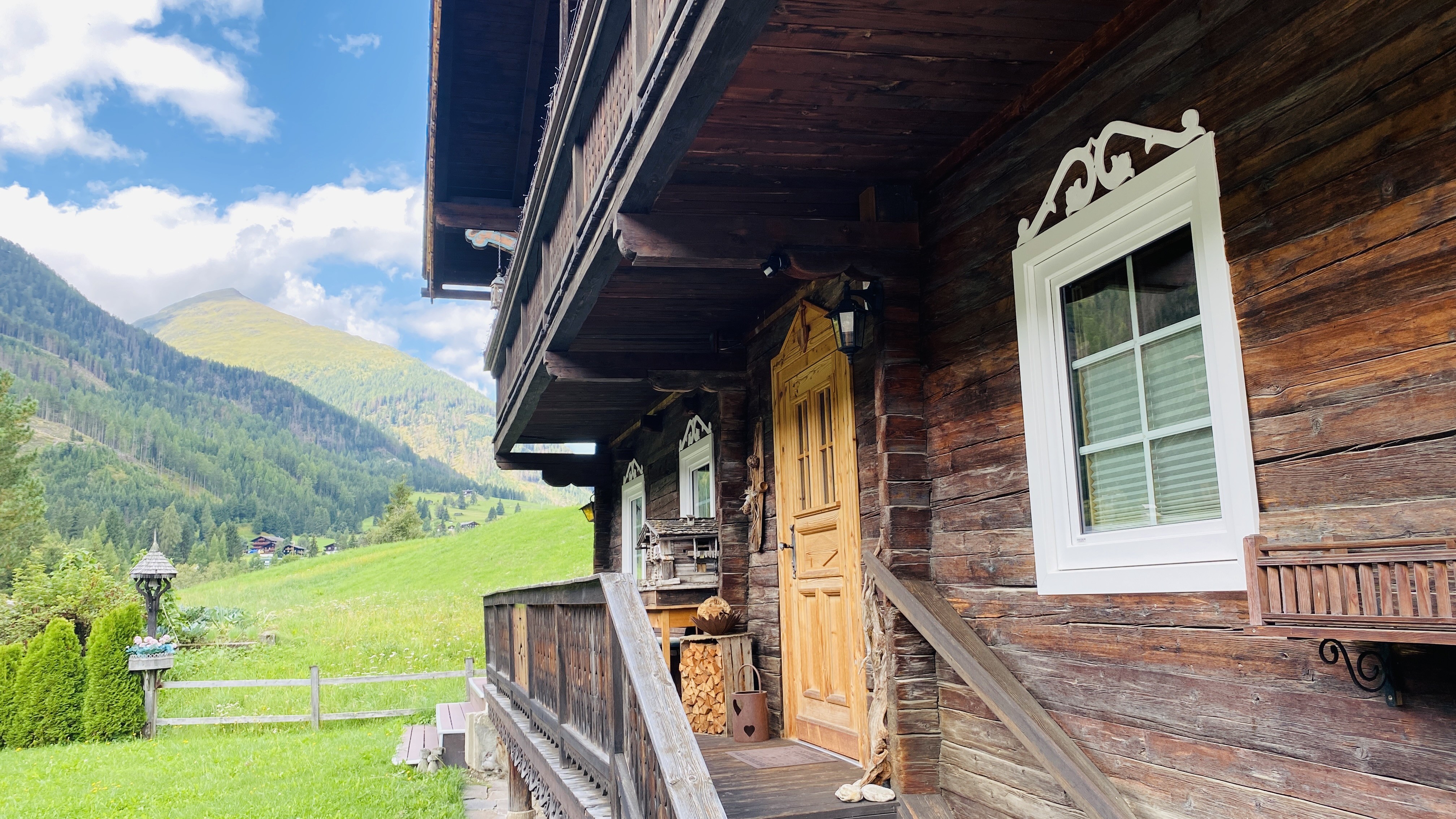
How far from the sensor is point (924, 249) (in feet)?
15.6

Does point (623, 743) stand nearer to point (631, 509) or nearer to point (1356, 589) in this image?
point (1356, 589)

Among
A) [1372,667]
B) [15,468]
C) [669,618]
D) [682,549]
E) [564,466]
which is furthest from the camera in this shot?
[15,468]

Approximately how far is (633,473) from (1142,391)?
9254mm

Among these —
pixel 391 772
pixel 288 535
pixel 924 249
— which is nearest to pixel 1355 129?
pixel 924 249

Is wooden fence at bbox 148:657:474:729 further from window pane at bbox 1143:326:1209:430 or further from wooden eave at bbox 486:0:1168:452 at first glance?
window pane at bbox 1143:326:1209:430

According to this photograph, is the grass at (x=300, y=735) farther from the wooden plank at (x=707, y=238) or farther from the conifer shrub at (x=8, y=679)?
the wooden plank at (x=707, y=238)

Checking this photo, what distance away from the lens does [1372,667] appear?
2480 mm

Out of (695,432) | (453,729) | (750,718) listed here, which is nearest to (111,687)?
(453,729)

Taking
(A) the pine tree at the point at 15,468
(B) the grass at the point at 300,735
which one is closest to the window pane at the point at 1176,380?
(B) the grass at the point at 300,735

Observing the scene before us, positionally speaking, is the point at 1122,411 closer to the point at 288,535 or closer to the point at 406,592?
the point at 406,592

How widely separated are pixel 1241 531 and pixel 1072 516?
81 centimetres

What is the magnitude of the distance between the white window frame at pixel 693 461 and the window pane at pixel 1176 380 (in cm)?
476

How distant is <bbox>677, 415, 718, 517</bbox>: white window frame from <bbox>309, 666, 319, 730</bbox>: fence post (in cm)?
906

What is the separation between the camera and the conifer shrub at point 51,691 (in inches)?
569
